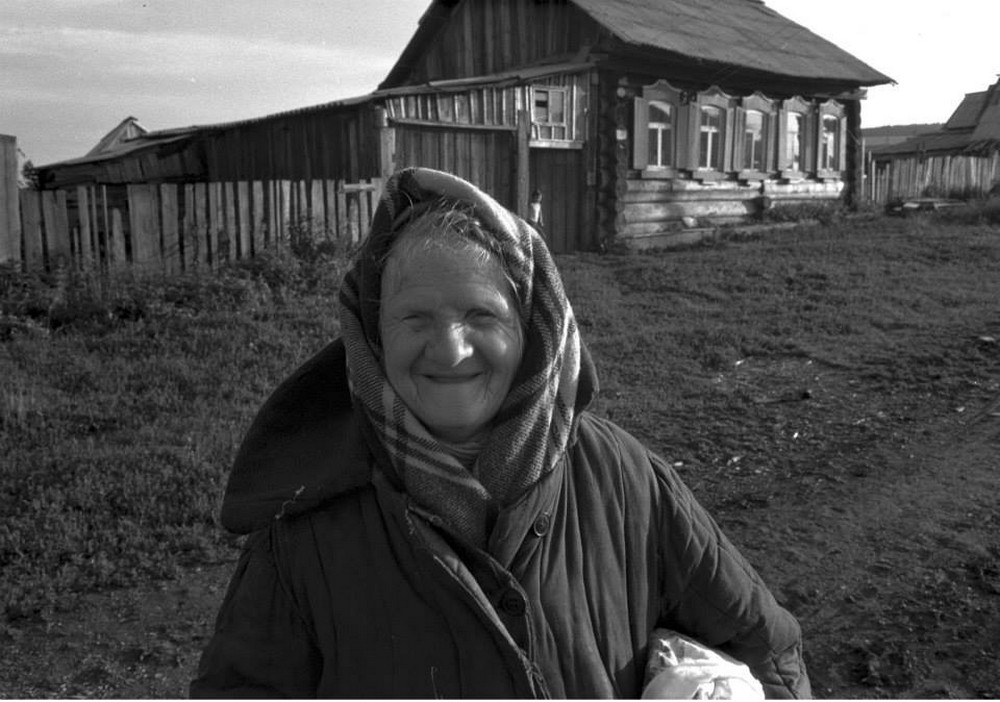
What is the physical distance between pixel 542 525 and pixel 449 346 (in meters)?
0.35

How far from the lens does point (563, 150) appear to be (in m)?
14.5

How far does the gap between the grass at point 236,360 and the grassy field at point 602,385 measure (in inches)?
0.7

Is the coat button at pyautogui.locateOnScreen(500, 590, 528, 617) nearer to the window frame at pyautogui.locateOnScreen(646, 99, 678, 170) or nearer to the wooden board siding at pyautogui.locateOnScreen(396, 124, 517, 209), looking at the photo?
the wooden board siding at pyautogui.locateOnScreen(396, 124, 517, 209)

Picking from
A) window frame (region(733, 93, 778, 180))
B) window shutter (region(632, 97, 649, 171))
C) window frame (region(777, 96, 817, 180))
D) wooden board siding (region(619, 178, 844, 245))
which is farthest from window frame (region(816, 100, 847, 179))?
window shutter (region(632, 97, 649, 171))

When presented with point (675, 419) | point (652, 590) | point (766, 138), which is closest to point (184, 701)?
point (652, 590)

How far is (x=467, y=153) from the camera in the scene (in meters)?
13.2

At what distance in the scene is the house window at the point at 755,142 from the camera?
17.2m

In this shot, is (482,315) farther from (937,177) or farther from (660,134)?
(937,177)

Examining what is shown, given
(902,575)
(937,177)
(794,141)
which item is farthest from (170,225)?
(937,177)

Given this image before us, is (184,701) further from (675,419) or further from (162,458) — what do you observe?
(675,419)

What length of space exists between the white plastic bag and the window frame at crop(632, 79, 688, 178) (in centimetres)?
1368

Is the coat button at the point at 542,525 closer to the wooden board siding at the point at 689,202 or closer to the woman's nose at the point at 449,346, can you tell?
the woman's nose at the point at 449,346

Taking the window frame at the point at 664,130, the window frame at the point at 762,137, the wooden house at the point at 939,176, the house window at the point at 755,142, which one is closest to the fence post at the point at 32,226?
the window frame at the point at 664,130

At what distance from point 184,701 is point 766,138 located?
16.5m
